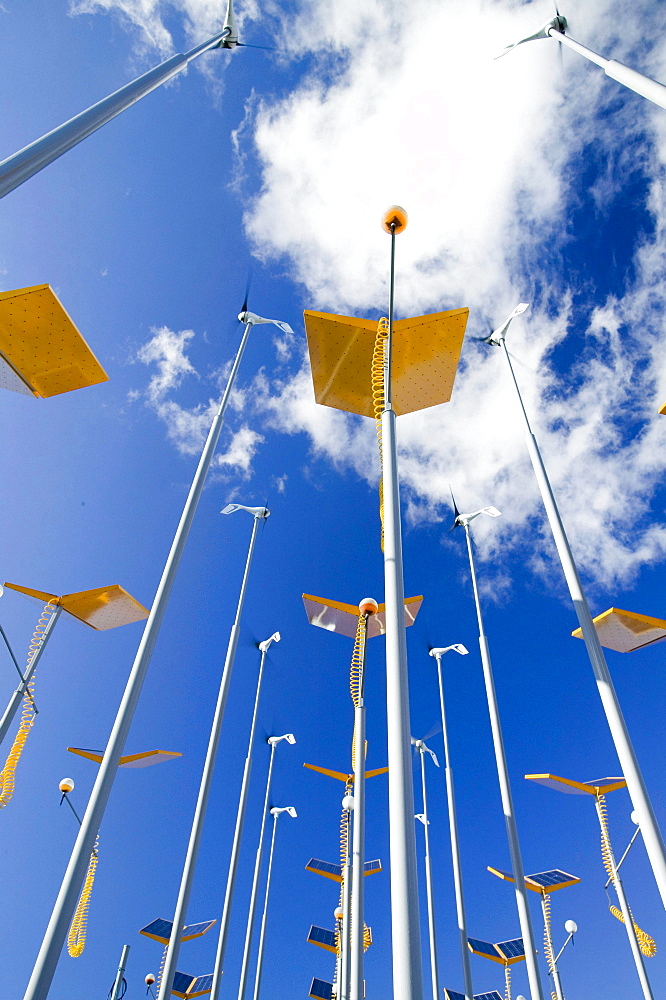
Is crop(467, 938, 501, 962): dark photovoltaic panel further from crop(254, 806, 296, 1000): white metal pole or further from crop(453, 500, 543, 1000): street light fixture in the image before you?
crop(453, 500, 543, 1000): street light fixture

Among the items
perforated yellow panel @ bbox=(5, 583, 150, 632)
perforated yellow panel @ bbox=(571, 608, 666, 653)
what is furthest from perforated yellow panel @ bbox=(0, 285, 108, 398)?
perforated yellow panel @ bbox=(571, 608, 666, 653)

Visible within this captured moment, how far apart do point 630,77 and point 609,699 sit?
7.85m

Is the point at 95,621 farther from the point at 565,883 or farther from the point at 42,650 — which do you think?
the point at 565,883

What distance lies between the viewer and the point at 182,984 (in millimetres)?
23078

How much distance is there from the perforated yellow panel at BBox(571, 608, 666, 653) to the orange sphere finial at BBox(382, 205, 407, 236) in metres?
8.54

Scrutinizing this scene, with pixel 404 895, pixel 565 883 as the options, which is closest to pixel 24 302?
pixel 404 895

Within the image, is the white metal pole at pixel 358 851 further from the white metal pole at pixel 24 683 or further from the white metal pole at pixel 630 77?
the white metal pole at pixel 630 77

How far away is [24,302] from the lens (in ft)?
31.2

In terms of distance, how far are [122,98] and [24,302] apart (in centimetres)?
447

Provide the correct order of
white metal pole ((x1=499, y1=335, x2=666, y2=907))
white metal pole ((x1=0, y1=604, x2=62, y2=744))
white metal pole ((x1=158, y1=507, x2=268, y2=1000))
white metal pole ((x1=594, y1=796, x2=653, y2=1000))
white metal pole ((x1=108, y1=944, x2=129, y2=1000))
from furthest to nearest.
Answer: white metal pole ((x1=594, y1=796, x2=653, y2=1000)) < white metal pole ((x1=108, y1=944, x2=129, y2=1000)) < white metal pole ((x1=0, y1=604, x2=62, y2=744)) < white metal pole ((x1=158, y1=507, x2=268, y2=1000)) < white metal pole ((x1=499, y1=335, x2=666, y2=907))

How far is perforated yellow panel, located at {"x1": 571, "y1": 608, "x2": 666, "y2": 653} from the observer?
38.3 feet

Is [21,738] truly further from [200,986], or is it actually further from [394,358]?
[200,986]

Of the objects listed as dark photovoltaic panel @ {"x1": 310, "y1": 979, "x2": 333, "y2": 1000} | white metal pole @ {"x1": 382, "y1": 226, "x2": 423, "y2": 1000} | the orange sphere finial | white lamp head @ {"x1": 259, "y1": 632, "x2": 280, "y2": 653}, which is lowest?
white metal pole @ {"x1": 382, "y1": 226, "x2": 423, "y2": 1000}

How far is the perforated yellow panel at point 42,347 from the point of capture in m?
9.55
